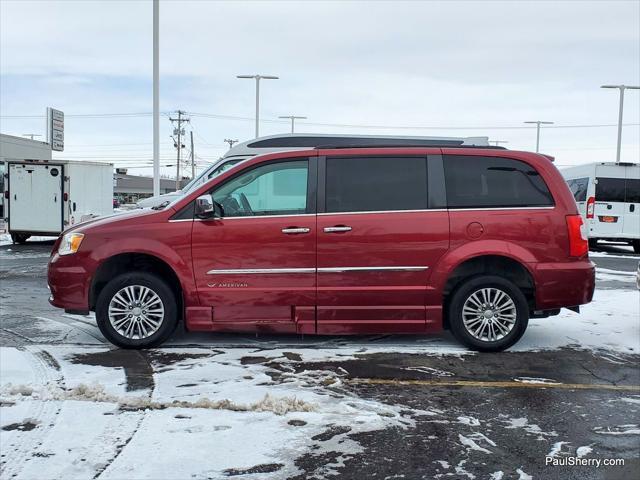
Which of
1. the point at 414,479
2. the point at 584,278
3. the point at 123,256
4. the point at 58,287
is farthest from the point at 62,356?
the point at 584,278

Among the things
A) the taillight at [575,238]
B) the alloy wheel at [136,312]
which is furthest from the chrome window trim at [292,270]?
the taillight at [575,238]

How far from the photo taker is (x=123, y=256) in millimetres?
5703

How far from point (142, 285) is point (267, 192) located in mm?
1456

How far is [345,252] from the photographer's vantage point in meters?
5.52

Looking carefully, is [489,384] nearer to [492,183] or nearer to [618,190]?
[492,183]

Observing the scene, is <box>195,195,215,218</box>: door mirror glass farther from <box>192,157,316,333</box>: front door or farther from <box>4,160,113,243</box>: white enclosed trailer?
<box>4,160,113,243</box>: white enclosed trailer

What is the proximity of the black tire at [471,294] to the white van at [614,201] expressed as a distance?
1335 centimetres

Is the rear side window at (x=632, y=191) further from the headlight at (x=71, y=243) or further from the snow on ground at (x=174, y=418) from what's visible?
the headlight at (x=71, y=243)

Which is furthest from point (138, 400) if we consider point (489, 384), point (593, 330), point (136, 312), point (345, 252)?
point (593, 330)

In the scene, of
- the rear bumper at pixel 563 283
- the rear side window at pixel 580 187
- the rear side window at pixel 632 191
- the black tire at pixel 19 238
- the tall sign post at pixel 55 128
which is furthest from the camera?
the tall sign post at pixel 55 128

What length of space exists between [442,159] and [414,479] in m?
3.31

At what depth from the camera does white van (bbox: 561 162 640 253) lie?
17.5 metres

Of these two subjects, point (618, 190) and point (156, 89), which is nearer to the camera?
point (618, 190)

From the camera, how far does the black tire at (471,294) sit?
5.64m
